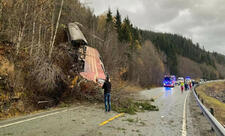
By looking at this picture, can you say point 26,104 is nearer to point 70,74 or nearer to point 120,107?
point 70,74

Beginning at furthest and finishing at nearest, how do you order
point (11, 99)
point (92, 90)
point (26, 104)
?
point (92, 90)
point (26, 104)
point (11, 99)

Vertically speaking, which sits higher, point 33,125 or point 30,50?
point 30,50

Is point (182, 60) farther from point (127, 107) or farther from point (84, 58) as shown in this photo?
point (127, 107)

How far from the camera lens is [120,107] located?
33.7 feet

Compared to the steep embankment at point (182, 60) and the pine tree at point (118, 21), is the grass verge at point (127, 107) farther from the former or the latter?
the steep embankment at point (182, 60)

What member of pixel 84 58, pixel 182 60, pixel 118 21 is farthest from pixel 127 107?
pixel 182 60

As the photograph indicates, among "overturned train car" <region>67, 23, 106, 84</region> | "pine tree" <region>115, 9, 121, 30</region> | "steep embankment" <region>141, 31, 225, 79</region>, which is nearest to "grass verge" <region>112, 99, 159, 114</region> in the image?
"overturned train car" <region>67, 23, 106, 84</region>

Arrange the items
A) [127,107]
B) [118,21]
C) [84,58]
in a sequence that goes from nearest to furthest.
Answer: [127,107] < [84,58] < [118,21]

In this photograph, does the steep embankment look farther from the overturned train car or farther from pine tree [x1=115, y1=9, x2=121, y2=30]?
the overturned train car

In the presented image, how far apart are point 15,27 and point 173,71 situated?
91.8 meters

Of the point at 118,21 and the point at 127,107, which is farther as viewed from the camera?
the point at 118,21

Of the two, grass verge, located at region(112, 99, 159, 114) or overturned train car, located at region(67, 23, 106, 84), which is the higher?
overturned train car, located at region(67, 23, 106, 84)

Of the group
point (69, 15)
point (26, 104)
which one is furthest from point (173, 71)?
point (26, 104)

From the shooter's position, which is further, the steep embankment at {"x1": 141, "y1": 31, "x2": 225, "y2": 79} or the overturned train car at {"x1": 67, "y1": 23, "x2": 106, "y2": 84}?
the steep embankment at {"x1": 141, "y1": 31, "x2": 225, "y2": 79}
